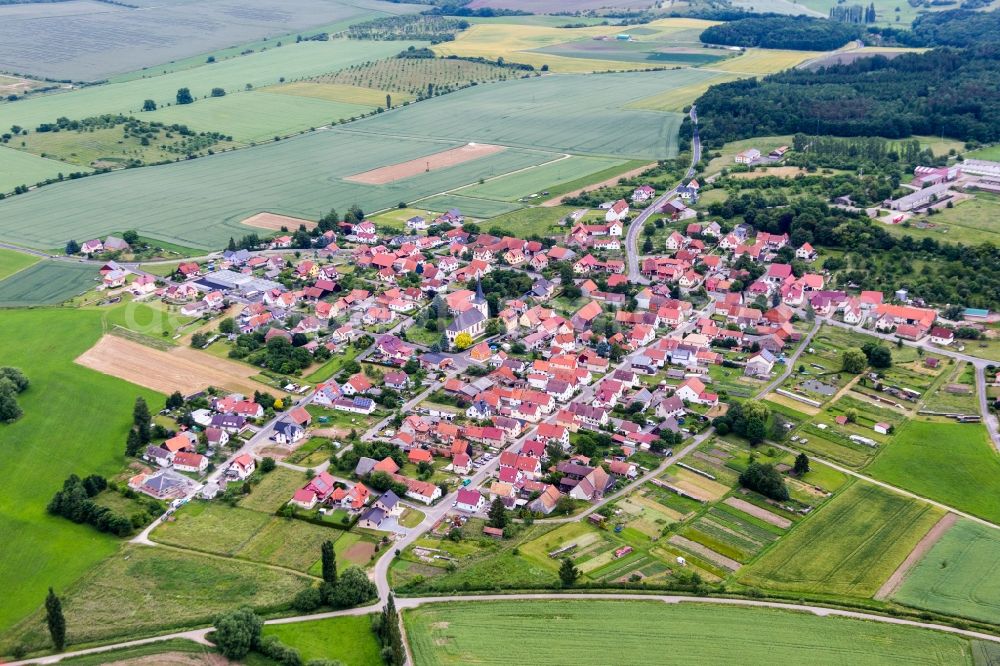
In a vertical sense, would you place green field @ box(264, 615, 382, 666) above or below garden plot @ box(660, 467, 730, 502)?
above

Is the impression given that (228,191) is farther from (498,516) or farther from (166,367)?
(498,516)

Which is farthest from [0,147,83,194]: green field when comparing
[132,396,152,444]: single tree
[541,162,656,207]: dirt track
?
[132,396,152,444]: single tree

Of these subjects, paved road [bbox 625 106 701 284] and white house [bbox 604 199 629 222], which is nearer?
paved road [bbox 625 106 701 284]

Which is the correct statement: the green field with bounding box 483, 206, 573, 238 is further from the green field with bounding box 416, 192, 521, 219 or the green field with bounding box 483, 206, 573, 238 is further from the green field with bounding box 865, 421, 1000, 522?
the green field with bounding box 865, 421, 1000, 522

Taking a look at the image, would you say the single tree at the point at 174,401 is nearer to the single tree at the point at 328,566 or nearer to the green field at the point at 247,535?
the green field at the point at 247,535

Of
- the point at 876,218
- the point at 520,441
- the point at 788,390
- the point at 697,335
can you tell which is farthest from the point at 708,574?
the point at 876,218

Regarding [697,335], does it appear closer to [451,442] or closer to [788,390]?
[788,390]
